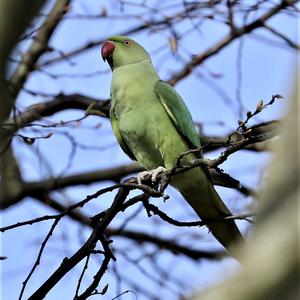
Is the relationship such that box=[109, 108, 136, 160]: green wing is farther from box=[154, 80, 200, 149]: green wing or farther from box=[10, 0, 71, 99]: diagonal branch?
box=[10, 0, 71, 99]: diagonal branch

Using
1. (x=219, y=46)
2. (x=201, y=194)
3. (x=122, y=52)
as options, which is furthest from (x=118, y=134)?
(x=219, y=46)

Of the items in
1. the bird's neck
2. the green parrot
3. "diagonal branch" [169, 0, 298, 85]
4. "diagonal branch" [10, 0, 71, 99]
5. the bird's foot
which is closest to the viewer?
the bird's foot

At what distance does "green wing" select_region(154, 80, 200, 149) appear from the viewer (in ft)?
12.2

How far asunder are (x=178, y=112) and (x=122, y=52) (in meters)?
0.73

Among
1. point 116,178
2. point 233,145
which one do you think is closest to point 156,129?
point 233,145

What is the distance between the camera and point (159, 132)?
3666 mm

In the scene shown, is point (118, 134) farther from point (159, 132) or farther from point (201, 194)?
point (201, 194)

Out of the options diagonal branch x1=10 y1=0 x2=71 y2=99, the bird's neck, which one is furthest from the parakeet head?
diagonal branch x1=10 y1=0 x2=71 y2=99

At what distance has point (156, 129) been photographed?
3670 millimetres

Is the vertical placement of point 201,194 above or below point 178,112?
below

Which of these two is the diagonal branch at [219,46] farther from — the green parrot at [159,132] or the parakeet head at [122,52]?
the green parrot at [159,132]

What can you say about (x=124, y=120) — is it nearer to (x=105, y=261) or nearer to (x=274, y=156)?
(x=105, y=261)

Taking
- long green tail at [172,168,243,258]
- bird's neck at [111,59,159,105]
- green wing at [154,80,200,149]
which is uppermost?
bird's neck at [111,59,159,105]

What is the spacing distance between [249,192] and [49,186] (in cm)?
189
